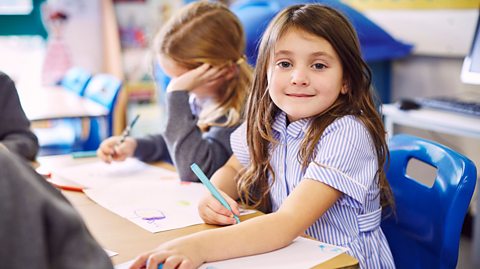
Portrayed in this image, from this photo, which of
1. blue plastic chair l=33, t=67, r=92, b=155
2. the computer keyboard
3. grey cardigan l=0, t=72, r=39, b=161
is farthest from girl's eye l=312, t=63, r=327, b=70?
blue plastic chair l=33, t=67, r=92, b=155

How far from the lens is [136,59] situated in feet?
14.6

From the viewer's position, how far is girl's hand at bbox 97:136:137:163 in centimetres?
160

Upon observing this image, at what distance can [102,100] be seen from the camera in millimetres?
2930

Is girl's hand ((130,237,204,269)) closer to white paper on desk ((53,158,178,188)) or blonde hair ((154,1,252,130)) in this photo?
white paper on desk ((53,158,178,188))

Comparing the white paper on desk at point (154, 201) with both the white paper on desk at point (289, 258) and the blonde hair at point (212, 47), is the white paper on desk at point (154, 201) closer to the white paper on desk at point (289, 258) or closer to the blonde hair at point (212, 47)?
the white paper on desk at point (289, 258)

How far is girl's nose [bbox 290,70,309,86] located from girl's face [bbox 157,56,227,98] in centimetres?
50

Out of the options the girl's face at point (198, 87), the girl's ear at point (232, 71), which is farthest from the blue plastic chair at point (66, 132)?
the girl's ear at point (232, 71)

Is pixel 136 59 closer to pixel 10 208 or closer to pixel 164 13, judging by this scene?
pixel 164 13

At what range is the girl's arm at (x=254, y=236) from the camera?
0.87 m

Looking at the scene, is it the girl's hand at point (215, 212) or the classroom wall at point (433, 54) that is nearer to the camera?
the girl's hand at point (215, 212)

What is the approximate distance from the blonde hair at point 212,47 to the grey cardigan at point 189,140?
47 millimetres

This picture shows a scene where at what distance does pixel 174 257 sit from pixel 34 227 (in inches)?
14.6

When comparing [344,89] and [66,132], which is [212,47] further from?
[66,132]

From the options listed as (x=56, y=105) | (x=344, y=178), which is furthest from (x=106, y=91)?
(x=344, y=178)
